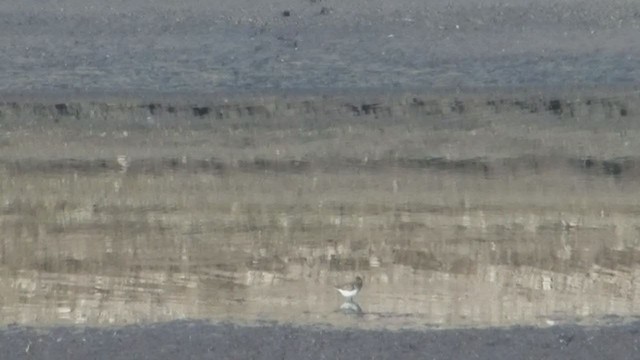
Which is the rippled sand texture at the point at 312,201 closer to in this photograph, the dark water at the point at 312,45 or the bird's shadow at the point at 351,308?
the bird's shadow at the point at 351,308

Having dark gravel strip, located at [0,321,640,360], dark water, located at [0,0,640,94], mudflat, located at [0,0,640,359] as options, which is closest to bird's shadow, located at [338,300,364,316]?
mudflat, located at [0,0,640,359]

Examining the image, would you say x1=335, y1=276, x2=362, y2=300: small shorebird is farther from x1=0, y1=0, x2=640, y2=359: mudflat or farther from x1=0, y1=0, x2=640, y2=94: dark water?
x1=0, y1=0, x2=640, y2=94: dark water

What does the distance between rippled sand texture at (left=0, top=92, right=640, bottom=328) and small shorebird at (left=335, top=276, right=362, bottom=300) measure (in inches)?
0.9

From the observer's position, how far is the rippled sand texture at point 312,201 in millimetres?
4680

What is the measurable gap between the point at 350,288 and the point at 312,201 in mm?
438

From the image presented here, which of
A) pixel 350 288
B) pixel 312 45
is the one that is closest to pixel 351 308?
pixel 350 288

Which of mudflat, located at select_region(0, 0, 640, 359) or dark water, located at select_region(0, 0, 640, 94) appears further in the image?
dark water, located at select_region(0, 0, 640, 94)

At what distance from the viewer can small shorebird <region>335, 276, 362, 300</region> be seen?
4.61 meters

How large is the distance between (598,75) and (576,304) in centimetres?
104

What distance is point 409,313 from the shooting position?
14.9ft

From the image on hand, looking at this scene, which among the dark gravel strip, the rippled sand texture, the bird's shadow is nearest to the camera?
the dark gravel strip

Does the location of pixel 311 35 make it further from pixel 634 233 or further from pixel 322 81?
pixel 634 233

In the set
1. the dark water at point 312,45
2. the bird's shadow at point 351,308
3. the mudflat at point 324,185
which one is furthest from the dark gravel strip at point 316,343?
the dark water at point 312,45

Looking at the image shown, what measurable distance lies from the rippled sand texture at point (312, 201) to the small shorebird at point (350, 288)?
0.02 meters
